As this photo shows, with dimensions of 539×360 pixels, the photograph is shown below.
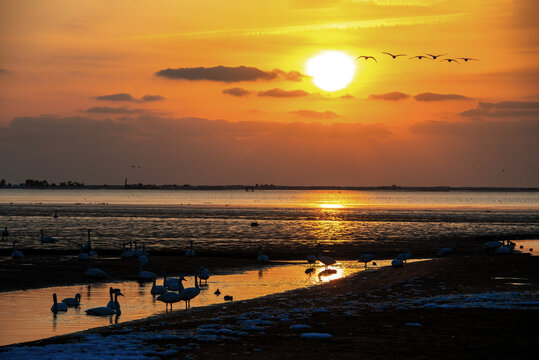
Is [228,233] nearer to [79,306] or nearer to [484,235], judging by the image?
[484,235]

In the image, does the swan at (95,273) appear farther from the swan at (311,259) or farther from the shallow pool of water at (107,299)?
the swan at (311,259)

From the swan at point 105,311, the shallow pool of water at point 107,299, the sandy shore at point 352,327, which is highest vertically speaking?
the sandy shore at point 352,327

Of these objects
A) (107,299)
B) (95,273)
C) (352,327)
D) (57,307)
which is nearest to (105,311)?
(57,307)

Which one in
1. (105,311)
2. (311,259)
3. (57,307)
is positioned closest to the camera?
(105,311)

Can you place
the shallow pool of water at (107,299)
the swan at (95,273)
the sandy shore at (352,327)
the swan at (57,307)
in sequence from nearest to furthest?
the sandy shore at (352,327) → the shallow pool of water at (107,299) → the swan at (57,307) → the swan at (95,273)

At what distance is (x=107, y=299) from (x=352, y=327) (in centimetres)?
1091

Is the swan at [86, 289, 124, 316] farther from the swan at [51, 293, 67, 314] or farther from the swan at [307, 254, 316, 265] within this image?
the swan at [307, 254, 316, 265]

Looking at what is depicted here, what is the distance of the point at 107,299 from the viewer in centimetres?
2530

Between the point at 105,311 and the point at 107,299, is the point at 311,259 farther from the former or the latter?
the point at 105,311

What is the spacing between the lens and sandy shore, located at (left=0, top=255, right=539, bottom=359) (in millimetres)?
15180

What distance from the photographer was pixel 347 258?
4159 cm

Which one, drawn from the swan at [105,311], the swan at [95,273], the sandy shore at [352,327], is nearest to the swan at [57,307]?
the swan at [105,311]

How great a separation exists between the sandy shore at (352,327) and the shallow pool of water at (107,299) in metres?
1.46

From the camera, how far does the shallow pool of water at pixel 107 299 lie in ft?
65.7
